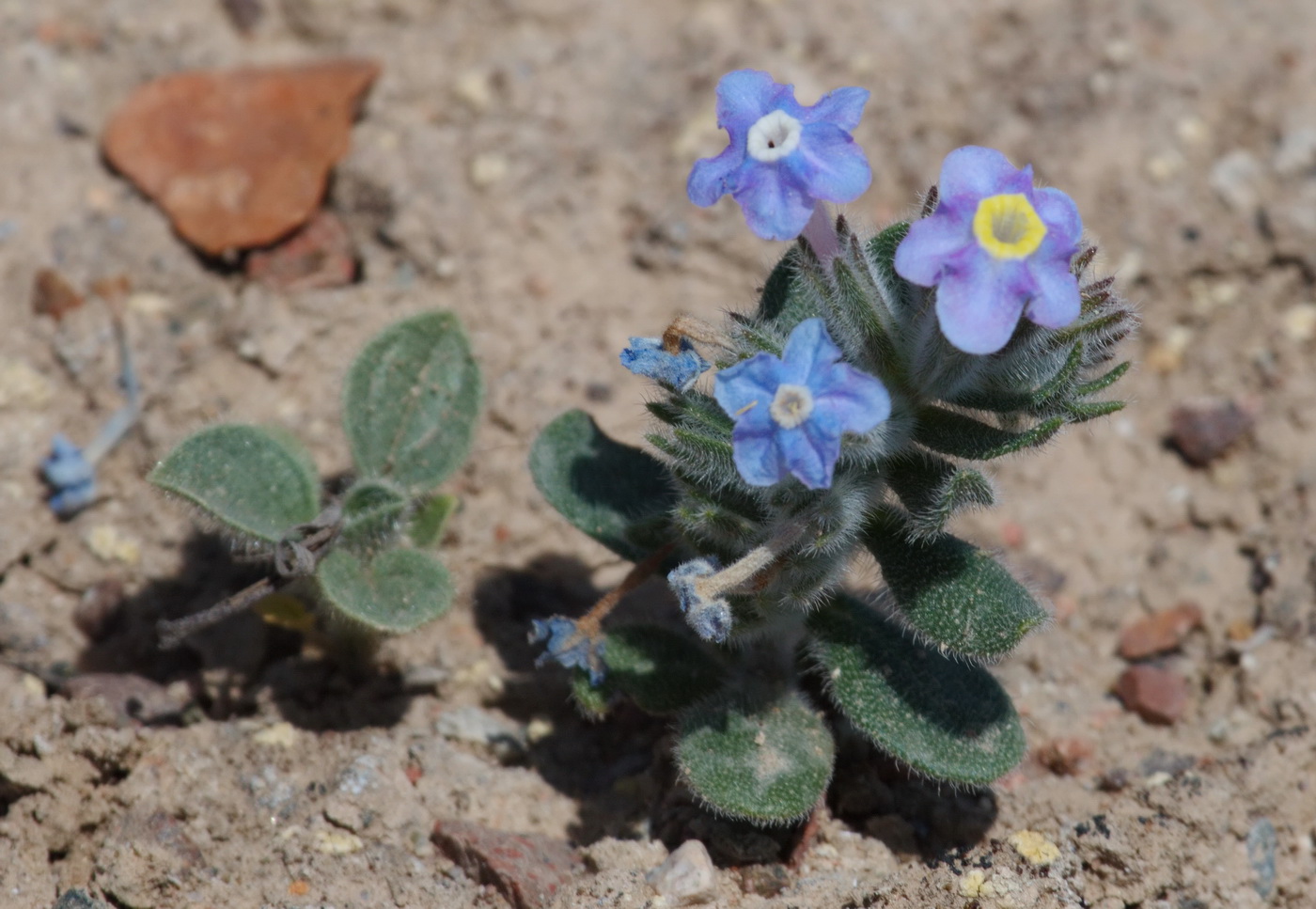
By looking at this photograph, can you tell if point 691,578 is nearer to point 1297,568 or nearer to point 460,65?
point 1297,568

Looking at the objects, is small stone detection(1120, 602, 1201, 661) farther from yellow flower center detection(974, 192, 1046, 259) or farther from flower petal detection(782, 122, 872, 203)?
flower petal detection(782, 122, 872, 203)

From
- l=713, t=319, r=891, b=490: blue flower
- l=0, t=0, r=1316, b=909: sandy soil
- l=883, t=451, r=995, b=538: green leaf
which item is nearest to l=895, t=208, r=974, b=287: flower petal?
l=713, t=319, r=891, b=490: blue flower

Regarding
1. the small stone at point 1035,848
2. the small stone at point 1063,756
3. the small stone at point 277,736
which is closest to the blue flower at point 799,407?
the small stone at point 1035,848

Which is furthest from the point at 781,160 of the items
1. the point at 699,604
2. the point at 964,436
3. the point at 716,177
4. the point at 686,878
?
the point at 686,878

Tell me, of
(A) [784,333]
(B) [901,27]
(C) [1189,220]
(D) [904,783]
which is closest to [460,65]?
(B) [901,27]

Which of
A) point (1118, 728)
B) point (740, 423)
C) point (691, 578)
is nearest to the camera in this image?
point (740, 423)
